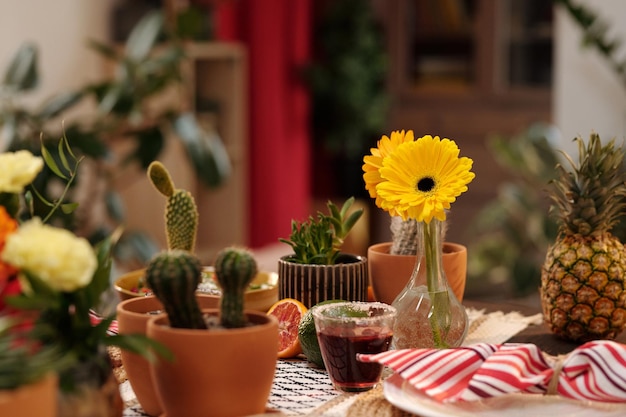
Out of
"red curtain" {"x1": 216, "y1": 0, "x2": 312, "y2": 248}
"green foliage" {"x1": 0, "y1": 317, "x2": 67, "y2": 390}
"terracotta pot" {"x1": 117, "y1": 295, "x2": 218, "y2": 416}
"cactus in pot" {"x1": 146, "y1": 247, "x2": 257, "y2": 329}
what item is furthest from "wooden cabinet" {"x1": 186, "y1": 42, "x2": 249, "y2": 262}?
"green foliage" {"x1": 0, "y1": 317, "x2": 67, "y2": 390}

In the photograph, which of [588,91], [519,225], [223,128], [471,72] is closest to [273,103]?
[223,128]

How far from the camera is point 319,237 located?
127cm

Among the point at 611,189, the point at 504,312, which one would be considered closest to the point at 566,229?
the point at 611,189

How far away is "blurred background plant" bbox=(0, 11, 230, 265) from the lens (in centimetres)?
312

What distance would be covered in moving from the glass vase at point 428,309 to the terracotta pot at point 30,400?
54cm

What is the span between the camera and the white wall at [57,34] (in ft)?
12.2

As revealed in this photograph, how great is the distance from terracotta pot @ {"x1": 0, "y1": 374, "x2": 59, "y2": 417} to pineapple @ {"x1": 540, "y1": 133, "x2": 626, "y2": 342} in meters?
0.79

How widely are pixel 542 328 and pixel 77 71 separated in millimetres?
3089

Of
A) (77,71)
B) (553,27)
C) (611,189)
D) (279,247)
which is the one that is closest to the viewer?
(611,189)

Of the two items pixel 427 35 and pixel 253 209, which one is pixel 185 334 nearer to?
pixel 253 209

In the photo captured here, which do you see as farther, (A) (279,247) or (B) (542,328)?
(A) (279,247)

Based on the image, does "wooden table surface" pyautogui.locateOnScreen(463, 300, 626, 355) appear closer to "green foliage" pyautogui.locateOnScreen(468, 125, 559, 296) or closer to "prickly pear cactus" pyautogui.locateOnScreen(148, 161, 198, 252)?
"prickly pear cactus" pyautogui.locateOnScreen(148, 161, 198, 252)

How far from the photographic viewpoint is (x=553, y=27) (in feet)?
18.1

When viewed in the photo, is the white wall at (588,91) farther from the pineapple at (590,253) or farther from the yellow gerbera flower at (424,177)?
the yellow gerbera flower at (424,177)
